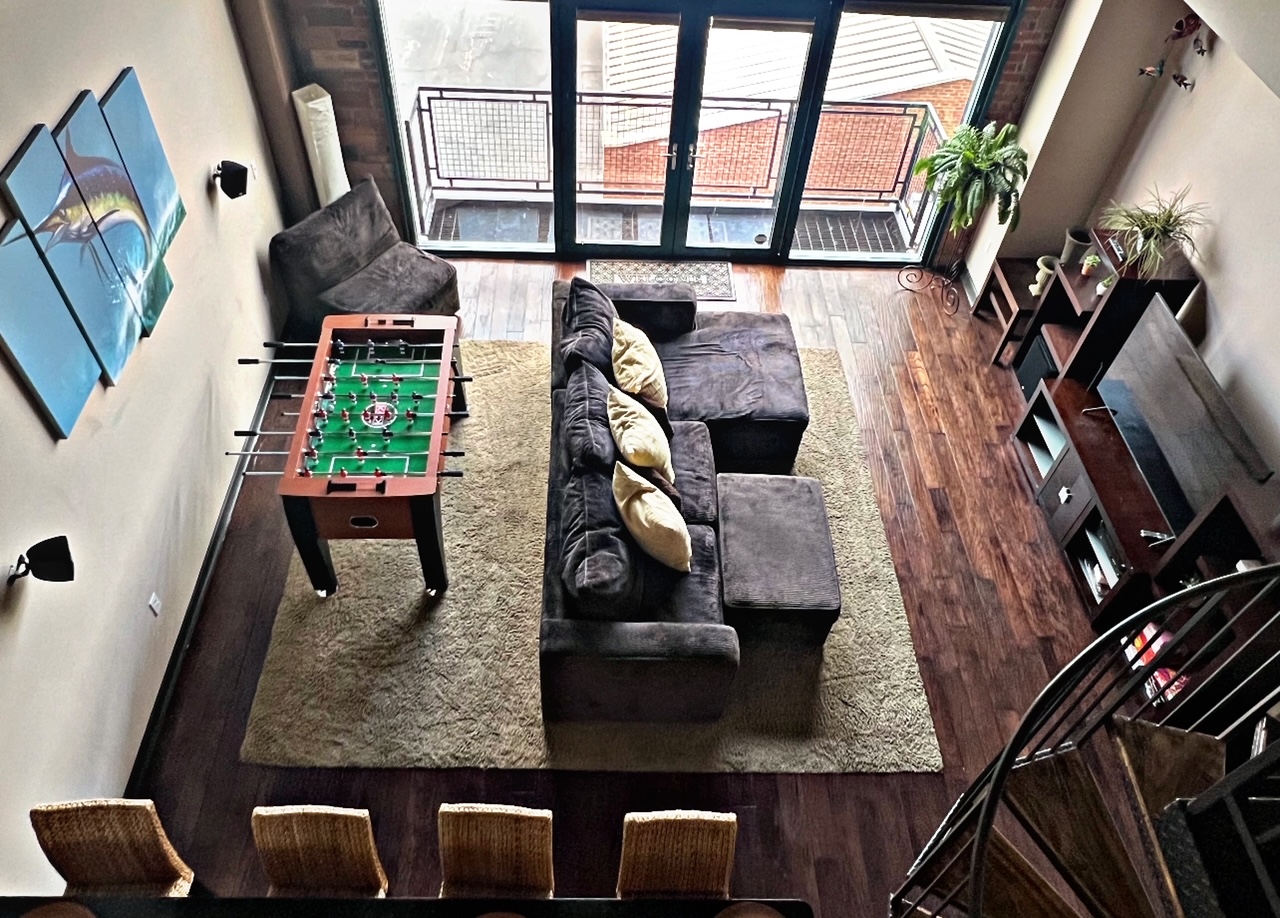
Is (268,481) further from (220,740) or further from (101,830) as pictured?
(101,830)

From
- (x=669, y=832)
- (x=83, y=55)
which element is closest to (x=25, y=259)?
(x=83, y=55)

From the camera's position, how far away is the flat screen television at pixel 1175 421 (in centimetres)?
366

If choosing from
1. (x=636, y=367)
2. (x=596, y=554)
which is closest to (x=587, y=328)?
(x=636, y=367)

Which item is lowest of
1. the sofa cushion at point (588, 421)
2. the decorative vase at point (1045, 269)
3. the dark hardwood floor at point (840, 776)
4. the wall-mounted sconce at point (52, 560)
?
the dark hardwood floor at point (840, 776)

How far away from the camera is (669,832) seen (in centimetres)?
253

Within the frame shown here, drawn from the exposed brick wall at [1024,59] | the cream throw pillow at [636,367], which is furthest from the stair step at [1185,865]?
the exposed brick wall at [1024,59]

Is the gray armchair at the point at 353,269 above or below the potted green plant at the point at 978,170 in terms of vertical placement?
below

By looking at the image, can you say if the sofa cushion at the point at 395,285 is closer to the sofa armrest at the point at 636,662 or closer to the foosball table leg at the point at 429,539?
the foosball table leg at the point at 429,539

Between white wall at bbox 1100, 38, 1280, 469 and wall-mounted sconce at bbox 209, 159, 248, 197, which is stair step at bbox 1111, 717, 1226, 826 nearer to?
white wall at bbox 1100, 38, 1280, 469

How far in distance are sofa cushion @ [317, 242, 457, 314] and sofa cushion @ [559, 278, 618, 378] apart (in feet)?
3.06

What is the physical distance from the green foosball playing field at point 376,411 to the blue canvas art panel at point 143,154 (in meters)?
0.85

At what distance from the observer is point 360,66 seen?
5.01m

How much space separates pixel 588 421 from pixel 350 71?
9.27ft

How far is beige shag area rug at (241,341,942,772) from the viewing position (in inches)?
143
